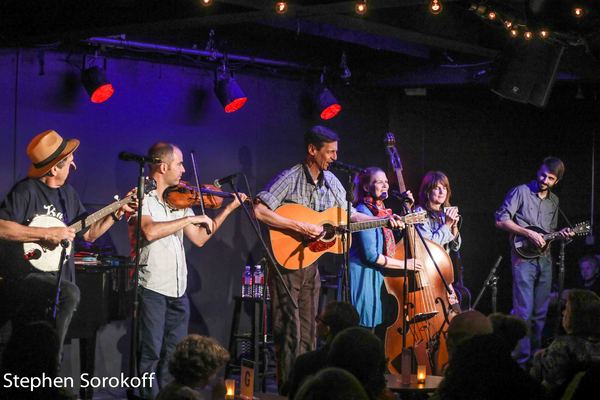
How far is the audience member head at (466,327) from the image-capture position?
5.15 m

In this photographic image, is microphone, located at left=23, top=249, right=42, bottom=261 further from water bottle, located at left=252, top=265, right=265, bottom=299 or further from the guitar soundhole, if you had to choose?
water bottle, located at left=252, top=265, right=265, bottom=299

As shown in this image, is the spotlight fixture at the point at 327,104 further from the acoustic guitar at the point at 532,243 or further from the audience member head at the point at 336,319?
the audience member head at the point at 336,319

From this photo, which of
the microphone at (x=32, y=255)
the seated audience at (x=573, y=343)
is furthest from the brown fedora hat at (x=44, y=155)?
the seated audience at (x=573, y=343)

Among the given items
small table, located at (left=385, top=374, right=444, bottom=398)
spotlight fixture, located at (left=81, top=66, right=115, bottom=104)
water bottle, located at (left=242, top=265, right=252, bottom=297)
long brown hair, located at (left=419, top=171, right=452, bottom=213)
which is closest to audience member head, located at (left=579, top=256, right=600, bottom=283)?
long brown hair, located at (left=419, top=171, right=452, bottom=213)

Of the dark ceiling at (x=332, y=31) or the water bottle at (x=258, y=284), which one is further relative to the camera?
the water bottle at (x=258, y=284)

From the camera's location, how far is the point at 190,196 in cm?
715

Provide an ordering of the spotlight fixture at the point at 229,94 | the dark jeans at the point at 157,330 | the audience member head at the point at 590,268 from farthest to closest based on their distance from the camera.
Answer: the audience member head at the point at 590,268 < the spotlight fixture at the point at 229,94 < the dark jeans at the point at 157,330

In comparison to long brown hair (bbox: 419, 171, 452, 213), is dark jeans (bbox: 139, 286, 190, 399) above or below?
below

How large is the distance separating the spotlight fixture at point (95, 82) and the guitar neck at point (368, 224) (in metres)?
2.57

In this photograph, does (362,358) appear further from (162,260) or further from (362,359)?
(162,260)

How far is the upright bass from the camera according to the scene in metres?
7.93

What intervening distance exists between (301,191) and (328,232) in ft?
1.40

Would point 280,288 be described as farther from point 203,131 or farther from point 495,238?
point 495,238

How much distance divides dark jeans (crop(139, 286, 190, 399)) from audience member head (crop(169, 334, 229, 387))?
237 cm
